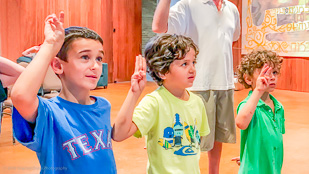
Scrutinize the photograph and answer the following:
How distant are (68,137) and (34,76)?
249 millimetres

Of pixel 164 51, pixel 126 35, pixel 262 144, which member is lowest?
pixel 262 144

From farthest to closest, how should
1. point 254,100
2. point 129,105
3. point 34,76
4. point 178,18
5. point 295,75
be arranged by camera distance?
point 295,75 < point 178,18 < point 254,100 < point 129,105 < point 34,76

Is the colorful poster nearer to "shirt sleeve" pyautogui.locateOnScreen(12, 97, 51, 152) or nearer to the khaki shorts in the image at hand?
the khaki shorts

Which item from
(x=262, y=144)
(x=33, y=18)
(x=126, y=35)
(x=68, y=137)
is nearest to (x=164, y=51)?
(x=68, y=137)

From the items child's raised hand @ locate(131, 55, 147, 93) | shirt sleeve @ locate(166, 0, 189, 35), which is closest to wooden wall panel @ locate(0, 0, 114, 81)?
shirt sleeve @ locate(166, 0, 189, 35)

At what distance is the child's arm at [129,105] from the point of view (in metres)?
1.42

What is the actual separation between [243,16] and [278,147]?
8.50 metres

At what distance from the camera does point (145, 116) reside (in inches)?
61.1

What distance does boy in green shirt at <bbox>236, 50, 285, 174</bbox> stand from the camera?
1877 millimetres

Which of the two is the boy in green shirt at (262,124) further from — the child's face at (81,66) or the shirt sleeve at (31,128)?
the shirt sleeve at (31,128)

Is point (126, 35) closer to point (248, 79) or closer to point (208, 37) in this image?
point (208, 37)

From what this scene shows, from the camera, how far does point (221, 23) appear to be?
2357 millimetres

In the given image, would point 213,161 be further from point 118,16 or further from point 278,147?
point 118,16

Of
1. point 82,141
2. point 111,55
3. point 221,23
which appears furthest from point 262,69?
point 111,55
